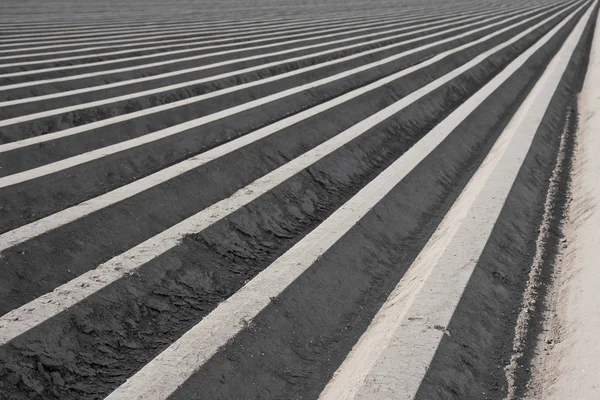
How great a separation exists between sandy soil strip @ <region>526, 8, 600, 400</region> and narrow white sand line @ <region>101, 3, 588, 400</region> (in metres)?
0.42

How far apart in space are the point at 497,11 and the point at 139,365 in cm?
1470

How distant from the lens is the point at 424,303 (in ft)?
7.73

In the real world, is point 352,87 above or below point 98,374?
above

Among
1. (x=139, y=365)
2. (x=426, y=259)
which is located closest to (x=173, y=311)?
(x=139, y=365)

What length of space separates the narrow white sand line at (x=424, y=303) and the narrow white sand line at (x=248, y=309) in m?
0.02

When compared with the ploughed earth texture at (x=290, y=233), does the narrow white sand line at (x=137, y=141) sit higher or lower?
higher

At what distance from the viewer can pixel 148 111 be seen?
15.2 ft

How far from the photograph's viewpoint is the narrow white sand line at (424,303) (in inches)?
78.2

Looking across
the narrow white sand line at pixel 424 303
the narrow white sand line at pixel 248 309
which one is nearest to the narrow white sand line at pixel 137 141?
the narrow white sand line at pixel 248 309

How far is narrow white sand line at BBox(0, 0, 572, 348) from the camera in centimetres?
229

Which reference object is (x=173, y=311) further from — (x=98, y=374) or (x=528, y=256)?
(x=528, y=256)

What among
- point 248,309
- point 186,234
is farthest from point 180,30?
point 248,309

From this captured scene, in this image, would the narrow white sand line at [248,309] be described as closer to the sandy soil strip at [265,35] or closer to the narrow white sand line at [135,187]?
the narrow white sand line at [135,187]

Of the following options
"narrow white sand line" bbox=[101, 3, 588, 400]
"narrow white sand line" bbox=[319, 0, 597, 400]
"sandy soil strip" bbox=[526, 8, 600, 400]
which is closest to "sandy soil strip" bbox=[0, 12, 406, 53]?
"narrow white sand line" bbox=[101, 3, 588, 400]
